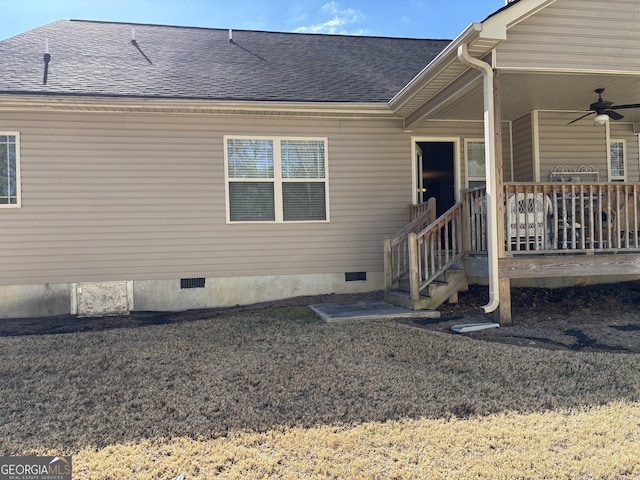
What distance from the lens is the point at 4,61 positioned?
299 inches

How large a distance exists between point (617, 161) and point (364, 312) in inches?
256

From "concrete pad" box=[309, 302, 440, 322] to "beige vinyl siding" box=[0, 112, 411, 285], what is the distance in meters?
1.16

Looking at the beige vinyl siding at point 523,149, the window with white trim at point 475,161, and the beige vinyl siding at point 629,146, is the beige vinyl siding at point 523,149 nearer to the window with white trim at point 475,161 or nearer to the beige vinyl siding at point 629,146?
the window with white trim at point 475,161

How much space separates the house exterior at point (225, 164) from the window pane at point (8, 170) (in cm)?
2

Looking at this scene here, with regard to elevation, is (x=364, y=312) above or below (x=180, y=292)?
below

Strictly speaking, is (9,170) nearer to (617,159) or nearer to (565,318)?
(565,318)

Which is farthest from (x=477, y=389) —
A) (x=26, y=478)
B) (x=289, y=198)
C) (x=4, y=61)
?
(x=4, y=61)

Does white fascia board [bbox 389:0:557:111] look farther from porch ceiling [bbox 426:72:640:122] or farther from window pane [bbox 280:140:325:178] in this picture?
window pane [bbox 280:140:325:178]

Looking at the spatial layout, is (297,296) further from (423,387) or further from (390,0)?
(390,0)

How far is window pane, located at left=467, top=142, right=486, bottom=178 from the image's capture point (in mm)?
8250

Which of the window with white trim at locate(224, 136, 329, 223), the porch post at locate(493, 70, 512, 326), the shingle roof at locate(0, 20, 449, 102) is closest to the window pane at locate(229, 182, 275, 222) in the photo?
the window with white trim at locate(224, 136, 329, 223)

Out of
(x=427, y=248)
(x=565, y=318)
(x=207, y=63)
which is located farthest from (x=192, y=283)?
(x=565, y=318)

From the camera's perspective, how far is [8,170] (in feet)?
22.5

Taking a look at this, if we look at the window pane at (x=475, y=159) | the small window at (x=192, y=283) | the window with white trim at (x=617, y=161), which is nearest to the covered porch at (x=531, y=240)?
the window pane at (x=475, y=159)
